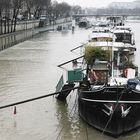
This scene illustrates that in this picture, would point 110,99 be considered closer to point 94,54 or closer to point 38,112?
point 94,54

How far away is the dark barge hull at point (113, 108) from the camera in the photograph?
18.3 m

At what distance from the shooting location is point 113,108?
18.4m

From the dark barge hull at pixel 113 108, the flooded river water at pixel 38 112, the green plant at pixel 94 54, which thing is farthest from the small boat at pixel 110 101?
the green plant at pixel 94 54

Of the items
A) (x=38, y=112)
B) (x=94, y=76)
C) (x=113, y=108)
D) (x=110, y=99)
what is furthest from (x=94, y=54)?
(x=113, y=108)

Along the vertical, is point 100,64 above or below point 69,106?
above

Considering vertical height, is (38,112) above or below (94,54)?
below

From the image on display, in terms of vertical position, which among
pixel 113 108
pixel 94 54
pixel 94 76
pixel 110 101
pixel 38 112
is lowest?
pixel 38 112

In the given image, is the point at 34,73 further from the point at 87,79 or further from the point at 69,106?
the point at 87,79

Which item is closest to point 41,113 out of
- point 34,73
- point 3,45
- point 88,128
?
point 88,128

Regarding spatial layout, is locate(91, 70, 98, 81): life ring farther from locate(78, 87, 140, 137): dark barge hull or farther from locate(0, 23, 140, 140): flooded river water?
locate(0, 23, 140, 140): flooded river water

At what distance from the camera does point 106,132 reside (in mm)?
19188

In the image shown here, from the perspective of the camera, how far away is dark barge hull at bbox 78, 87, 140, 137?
18328 mm

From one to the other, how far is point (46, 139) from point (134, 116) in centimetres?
370

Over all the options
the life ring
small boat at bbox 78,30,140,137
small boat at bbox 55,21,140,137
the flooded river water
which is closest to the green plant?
small boat at bbox 55,21,140,137
